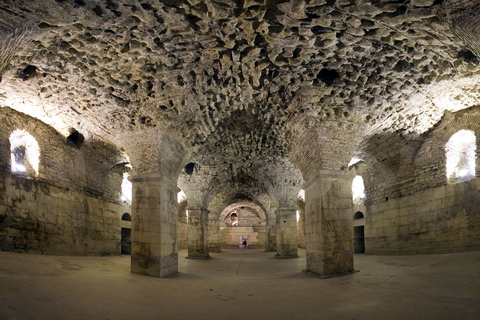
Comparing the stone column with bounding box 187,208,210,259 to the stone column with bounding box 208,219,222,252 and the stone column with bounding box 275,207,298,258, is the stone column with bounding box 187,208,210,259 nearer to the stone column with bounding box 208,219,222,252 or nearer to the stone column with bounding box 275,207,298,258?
the stone column with bounding box 275,207,298,258

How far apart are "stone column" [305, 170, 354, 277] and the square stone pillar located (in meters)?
3.60

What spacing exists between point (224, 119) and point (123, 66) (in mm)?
3260

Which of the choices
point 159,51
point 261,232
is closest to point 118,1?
point 159,51

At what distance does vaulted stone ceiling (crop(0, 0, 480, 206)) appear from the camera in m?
5.08

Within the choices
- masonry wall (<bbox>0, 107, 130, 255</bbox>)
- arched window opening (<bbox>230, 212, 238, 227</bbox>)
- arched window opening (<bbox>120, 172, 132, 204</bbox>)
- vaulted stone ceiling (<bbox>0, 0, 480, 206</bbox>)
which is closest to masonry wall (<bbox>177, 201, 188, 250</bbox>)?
arched window opening (<bbox>120, 172, 132, 204</bbox>)

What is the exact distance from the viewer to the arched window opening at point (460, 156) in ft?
30.7

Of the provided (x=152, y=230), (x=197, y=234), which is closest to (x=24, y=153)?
(x=152, y=230)

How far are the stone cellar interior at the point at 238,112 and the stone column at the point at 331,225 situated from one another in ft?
0.11

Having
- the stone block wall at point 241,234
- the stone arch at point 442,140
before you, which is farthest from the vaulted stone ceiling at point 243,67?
the stone block wall at point 241,234

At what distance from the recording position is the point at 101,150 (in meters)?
11.0

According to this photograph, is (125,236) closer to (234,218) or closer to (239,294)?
(239,294)

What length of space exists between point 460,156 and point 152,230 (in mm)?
8423

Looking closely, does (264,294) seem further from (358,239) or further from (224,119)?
(358,239)

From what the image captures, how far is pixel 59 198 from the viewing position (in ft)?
32.2
